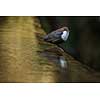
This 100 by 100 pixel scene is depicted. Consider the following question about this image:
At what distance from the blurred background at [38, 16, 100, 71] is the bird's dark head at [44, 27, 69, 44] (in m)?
0.03

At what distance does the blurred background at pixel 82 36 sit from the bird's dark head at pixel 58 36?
3 centimetres

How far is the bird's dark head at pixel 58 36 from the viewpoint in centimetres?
167

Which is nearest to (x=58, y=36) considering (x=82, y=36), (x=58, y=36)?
(x=58, y=36)

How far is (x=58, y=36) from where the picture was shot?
1686 millimetres

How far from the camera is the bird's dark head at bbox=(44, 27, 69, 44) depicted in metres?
1.67

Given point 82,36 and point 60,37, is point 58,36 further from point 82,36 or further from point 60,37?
point 82,36

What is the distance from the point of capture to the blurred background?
167cm

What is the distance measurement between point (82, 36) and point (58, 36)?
20cm
